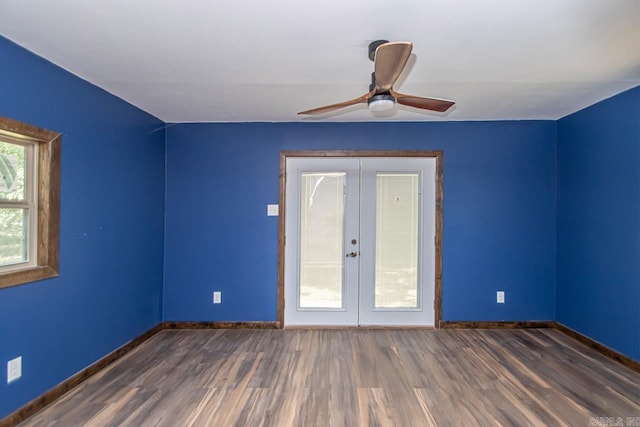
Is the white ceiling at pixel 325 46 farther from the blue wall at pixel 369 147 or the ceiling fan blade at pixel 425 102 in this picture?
the blue wall at pixel 369 147

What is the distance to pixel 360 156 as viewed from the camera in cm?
395

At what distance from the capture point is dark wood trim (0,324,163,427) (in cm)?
216

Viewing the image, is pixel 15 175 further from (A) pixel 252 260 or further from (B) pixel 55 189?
(A) pixel 252 260

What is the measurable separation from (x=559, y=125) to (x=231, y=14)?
3.74m

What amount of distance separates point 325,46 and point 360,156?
186 cm

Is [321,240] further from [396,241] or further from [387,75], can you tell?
[387,75]

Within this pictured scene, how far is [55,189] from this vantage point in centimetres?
245

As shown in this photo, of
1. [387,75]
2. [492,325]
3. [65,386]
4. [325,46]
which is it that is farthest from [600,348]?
[65,386]

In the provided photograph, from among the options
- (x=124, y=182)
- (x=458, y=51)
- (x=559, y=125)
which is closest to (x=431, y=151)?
(x=559, y=125)

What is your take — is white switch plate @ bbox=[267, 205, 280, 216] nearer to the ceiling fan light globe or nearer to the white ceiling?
the white ceiling

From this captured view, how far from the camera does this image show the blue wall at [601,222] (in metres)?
2.94

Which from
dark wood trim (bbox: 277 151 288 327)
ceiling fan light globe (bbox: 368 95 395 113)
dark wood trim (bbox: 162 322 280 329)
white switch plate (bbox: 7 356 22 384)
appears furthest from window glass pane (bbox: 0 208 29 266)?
ceiling fan light globe (bbox: 368 95 395 113)

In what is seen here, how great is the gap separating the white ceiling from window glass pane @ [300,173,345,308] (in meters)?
1.02

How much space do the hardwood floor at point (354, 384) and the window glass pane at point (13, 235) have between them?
3.40ft
